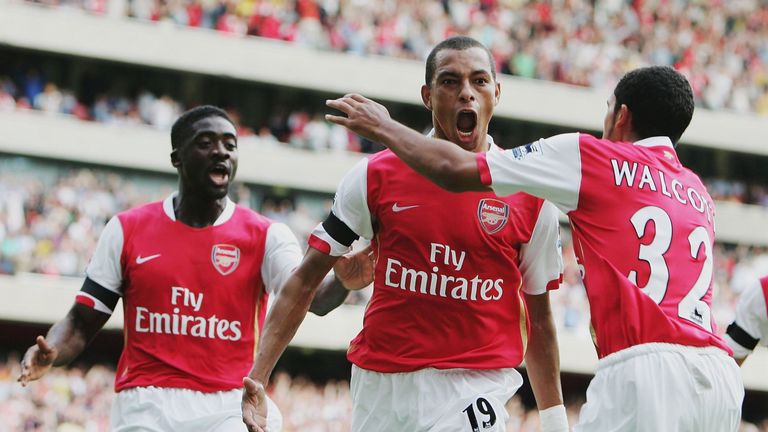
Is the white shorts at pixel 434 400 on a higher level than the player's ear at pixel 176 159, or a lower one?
lower

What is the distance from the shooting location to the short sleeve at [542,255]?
20.3ft

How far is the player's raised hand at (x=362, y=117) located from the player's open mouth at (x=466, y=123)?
77 cm

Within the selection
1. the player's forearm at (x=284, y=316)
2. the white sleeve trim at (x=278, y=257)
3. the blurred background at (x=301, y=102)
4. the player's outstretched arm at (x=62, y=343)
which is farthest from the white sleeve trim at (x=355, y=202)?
the blurred background at (x=301, y=102)

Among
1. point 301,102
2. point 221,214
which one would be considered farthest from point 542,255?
point 301,102

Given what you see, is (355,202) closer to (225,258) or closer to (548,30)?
(225,258)

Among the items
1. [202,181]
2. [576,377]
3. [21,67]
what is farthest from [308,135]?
[202,181]

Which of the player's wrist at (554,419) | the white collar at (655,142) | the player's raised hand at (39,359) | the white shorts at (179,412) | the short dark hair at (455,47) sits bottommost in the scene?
the white shorts at (179,412)

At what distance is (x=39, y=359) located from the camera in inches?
279

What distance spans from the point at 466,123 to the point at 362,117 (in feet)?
3.03

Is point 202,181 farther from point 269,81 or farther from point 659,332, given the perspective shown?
point 269,81

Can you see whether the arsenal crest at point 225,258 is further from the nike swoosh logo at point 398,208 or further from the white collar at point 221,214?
the nike swoosh logo at point 398,208

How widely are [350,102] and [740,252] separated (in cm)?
2708

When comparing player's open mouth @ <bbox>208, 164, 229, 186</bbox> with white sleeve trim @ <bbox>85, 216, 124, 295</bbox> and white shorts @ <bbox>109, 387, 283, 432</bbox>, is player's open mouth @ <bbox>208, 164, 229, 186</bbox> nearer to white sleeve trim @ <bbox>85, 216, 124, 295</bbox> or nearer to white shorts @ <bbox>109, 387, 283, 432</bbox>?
white sleeve trim @ <bbox>85, 216, 124, 295</bbox>

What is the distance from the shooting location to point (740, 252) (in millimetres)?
30828
